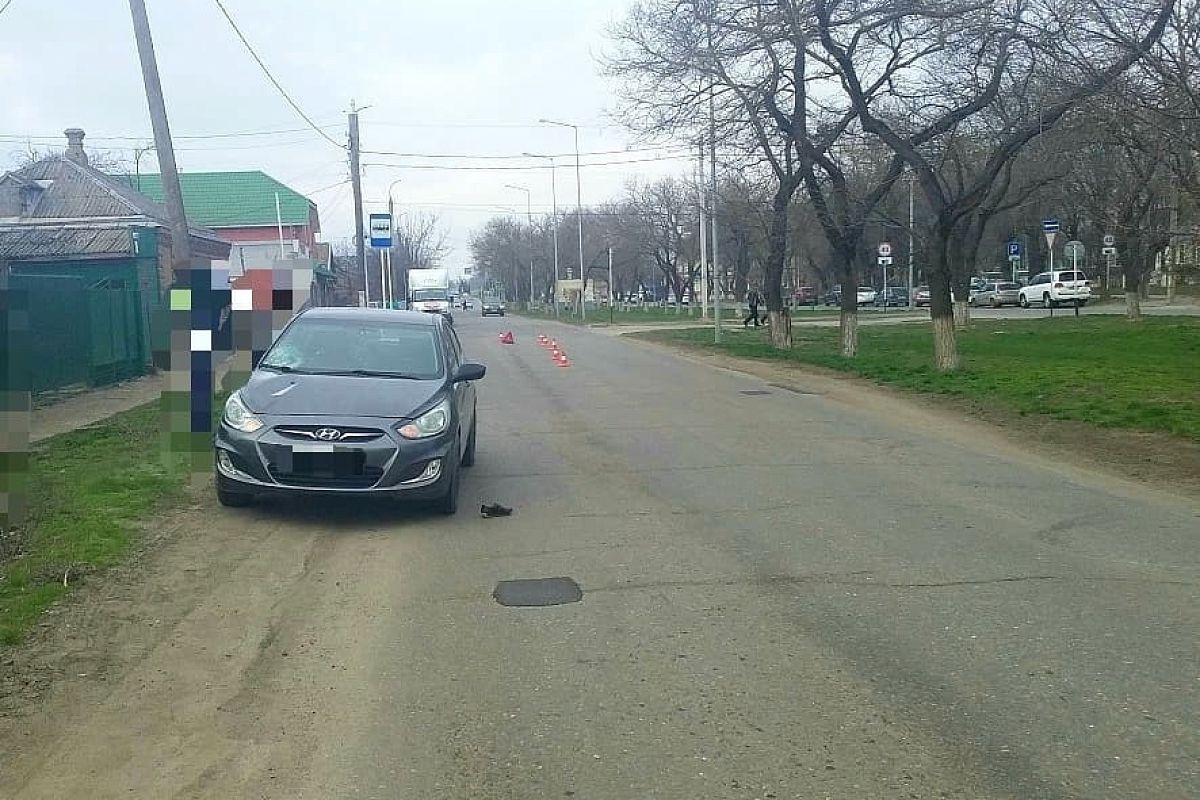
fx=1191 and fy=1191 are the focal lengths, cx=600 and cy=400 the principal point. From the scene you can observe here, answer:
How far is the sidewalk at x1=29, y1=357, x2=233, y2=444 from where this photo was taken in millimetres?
13734

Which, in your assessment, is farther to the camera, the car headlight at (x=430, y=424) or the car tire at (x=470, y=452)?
the car tire at (x=470, y=452)

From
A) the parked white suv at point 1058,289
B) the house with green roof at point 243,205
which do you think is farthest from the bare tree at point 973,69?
the house with green roof at point 243,205

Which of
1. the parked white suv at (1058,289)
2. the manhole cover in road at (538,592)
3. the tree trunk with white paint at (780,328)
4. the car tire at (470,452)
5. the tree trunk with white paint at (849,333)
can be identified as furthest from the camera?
the parked white suv at (1058,289)

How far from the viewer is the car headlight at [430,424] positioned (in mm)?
8523

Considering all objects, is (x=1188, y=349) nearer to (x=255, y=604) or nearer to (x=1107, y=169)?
(x=1107, y=169)

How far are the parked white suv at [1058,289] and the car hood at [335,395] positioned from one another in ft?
136

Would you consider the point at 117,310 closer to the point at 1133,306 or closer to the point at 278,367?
the point at 278,367

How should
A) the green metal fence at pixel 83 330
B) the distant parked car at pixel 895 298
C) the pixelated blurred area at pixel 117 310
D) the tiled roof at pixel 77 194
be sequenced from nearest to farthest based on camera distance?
the pixelated blurred area at pixel 117 310, the green metal fence at pixel 83 330, the tiled roof at pixel 77 194, the distant parked car at pixel 895 298

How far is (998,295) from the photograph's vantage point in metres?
62.7

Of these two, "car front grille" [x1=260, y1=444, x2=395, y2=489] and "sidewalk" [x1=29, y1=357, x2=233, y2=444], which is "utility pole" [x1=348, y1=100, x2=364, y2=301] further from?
"car front grille" [x1=260, y1=444, x2=395, y2=489]

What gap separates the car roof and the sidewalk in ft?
10.8

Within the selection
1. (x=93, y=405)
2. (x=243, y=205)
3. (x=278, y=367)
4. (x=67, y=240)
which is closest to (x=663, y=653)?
(x=278, y=367)

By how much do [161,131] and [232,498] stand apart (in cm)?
1130

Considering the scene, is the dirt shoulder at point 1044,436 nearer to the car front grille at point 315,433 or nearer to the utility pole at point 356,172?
the car front grille at point 315,433
